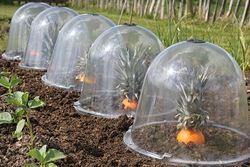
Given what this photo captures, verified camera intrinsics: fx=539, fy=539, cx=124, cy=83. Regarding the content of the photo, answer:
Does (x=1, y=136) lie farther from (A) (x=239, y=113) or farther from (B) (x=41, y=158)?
(A) (x=239, y=113)

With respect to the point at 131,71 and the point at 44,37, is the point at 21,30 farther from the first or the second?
the point at 131,71

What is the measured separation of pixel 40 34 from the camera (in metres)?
5.66

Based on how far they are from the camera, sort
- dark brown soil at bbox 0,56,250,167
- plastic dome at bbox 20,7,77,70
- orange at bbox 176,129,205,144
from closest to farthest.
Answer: dark brown soil at bbox 0,56,250,167
orange at bbox 176,129,205,144
plastic dome at bbox 20,7,77,70

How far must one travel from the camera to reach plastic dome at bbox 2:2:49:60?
6.32 m

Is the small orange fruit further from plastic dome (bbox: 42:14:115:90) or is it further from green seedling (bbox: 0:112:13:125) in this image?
green seedling (bbox: 0:112:13:125)

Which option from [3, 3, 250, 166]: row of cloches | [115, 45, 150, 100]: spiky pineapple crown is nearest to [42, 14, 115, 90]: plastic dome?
[3, 3, 250, 166]: row of cloches

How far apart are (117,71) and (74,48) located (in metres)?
0.94

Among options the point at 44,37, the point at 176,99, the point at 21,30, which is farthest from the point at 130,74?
the point at 21,30

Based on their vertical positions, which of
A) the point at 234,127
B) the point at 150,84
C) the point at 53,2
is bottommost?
the point at 53,2

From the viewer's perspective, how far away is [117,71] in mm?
3984

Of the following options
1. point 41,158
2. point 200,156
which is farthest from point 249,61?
point 41,158

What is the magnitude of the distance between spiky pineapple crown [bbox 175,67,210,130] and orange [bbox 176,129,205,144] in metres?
0.03

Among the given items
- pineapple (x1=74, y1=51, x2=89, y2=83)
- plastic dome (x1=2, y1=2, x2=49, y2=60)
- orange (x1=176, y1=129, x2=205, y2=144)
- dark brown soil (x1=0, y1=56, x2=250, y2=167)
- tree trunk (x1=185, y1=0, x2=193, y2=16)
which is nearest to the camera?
dark brown soil (x1=0, y1=56, x2=250, y2=167)

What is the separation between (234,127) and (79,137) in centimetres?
96
